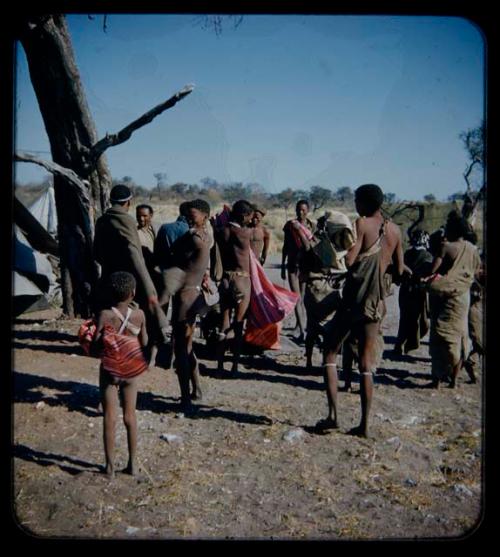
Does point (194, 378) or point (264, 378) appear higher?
point (194, 378)

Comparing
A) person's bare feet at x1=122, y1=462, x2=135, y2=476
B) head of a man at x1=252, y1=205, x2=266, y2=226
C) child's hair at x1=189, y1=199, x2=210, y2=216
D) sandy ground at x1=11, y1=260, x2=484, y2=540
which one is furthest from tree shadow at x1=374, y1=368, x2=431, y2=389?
person's bare feet at x1=122, y1=462, x2=135, y2=476

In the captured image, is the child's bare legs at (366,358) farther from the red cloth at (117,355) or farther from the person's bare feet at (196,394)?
the red cloth at (117,355)

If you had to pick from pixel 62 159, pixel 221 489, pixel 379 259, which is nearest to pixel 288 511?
pixel 221 489

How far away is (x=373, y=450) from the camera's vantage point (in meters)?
4.99

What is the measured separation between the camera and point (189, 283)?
570 cm

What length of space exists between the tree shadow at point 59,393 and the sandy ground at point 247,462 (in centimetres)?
2

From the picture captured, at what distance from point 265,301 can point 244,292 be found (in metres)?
0.57

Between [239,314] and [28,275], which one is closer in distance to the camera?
[239,314]

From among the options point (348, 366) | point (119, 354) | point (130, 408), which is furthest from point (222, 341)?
point (119, 354)

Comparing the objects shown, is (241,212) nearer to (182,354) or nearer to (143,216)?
(143,216)

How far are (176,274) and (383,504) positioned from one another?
275cm

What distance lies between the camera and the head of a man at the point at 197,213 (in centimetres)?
563

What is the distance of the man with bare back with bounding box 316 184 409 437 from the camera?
4.97 meters

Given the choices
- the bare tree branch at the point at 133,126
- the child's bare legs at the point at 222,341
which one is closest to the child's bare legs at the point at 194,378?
the child's bare legs at the point at 222,341
